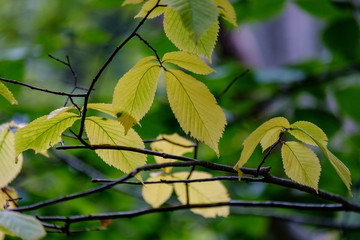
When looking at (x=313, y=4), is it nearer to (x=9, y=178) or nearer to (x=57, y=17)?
(x=9, y=178)

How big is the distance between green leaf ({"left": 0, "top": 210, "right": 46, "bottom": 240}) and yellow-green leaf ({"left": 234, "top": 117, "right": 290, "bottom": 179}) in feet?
0.55

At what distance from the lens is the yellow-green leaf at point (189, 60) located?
1.16ft

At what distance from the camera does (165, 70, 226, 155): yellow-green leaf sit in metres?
0.35

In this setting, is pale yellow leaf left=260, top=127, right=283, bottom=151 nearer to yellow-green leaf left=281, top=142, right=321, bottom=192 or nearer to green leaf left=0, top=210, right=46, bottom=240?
Answer: yellow-green leaf left=281, top=142, right=321, bottom=192

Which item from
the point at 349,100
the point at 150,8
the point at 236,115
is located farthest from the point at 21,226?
the point at 349,100

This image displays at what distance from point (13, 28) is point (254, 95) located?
4.89 ft

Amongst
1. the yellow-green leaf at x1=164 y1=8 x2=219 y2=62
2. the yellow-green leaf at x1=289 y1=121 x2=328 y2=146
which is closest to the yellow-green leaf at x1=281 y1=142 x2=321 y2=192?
the yellow-green leaf at x1=289 y1=121 x2=328 y2=146

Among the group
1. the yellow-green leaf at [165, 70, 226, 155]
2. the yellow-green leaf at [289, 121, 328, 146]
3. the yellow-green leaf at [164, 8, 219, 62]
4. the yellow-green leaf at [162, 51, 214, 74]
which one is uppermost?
the yellow-green leaf at [164, 8, 219, 62]

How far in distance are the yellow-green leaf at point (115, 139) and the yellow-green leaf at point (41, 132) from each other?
30 mm

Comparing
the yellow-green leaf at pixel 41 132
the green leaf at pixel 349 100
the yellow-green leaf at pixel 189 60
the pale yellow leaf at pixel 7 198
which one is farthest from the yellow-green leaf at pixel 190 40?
the green leaf at pixel 349 100

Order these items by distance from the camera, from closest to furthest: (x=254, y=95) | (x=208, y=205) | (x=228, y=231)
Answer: (x=208, y=205) < (x=228, y=231) < (x=254, y=95)

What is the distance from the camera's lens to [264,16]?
1.14 meters

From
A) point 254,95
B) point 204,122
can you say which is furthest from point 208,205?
point 254,95

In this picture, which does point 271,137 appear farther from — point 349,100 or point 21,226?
point 349,100
